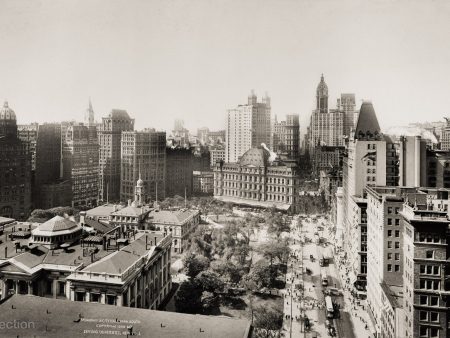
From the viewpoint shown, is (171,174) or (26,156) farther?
(171,174)

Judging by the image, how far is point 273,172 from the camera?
16488 cm

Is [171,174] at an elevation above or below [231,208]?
above

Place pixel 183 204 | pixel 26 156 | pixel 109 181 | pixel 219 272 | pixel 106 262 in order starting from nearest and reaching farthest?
pixel 106 262 → pixel 219 272 → pixel 26 156 → pixel 183 204 → pixel 109 181

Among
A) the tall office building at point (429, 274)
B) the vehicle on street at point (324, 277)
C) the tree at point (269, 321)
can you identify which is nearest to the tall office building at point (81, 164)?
the vehicle on street at point (324, 277)

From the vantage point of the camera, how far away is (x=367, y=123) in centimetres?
10825

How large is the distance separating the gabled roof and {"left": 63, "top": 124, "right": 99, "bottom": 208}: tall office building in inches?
4434

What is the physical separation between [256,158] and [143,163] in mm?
50085

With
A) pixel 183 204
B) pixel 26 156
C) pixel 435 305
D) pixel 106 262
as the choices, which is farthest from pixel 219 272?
pixel 26 156

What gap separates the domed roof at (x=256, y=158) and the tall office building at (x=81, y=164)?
6403cm

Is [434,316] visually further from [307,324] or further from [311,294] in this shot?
[311,294]

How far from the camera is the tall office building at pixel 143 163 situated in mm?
177250

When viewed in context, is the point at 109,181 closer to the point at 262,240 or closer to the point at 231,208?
the point at 231,208

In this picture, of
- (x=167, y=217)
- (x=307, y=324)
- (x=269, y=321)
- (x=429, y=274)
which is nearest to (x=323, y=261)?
(x=307, y=324)

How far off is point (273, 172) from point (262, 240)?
51042 mm
